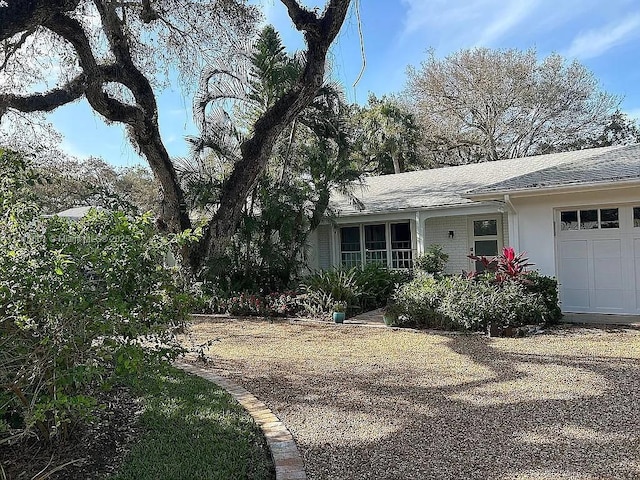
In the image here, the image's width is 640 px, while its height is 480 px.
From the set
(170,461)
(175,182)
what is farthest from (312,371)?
(175,182)

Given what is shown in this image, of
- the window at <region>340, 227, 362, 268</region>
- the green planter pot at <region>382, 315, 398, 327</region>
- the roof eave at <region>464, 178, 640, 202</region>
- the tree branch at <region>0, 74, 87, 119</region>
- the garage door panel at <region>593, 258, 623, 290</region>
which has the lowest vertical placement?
the green planter pot at <region>382, 315, 398, 327</region>

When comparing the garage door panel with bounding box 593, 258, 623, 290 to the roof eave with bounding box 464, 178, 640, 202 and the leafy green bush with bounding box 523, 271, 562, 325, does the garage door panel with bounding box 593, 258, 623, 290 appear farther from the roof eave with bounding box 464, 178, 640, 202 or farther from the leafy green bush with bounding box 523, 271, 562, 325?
the roof eave with bounding box 464, 178, 640, 202

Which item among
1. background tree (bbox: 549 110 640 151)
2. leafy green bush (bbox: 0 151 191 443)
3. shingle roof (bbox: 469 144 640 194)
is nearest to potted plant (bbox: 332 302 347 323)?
shingle roof (bbox: 469 144 640 194)

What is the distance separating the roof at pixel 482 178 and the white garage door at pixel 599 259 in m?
0.89

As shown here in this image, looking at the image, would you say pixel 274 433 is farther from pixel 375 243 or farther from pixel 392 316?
pixel 375 243

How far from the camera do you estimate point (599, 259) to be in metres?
10.5

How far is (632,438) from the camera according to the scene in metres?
4.33

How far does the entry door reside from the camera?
563 inches

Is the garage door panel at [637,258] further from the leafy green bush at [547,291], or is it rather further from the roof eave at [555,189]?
the leafy green bush at [547,291]

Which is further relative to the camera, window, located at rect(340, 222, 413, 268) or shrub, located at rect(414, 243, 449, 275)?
window, located at rect(340, 222, 413, 268)

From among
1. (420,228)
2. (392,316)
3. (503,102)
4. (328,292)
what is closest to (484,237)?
(420,228)

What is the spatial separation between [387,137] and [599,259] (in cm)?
1726

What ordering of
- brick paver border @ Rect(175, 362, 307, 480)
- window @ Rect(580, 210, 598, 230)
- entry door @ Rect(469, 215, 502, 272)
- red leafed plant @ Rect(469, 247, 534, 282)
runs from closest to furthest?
brick paver border @ Rect(175, 362, 307, 480) < red leafed plant @ Rect(469, 247, 534, 282) < window @ Rect(580, 210, 598, 230) < entry door @ Rect(469, 215, 502, 272)

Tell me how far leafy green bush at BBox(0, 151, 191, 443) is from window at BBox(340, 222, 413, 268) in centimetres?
1221
